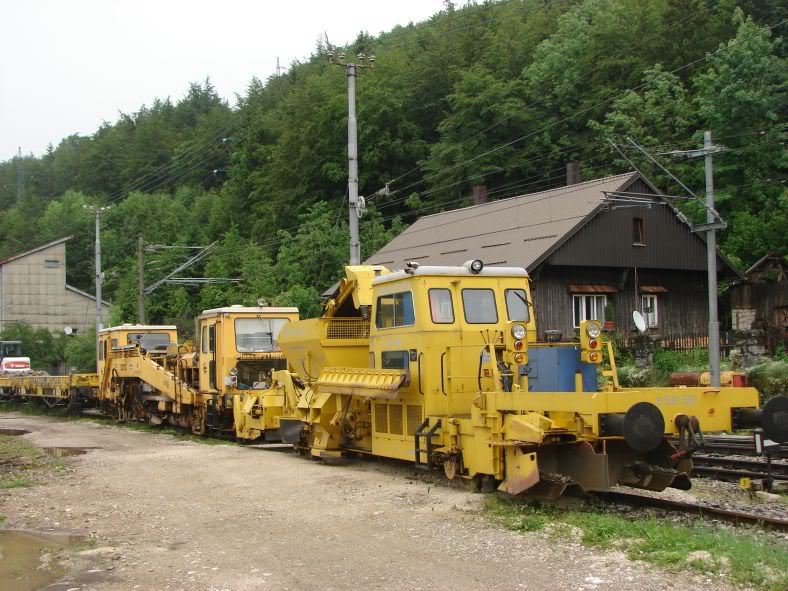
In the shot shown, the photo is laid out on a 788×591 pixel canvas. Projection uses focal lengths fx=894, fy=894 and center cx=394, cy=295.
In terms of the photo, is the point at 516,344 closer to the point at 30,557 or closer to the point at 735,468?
the point at 735,468

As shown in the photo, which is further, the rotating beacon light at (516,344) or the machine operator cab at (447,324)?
the machine operator cab at (447,324)

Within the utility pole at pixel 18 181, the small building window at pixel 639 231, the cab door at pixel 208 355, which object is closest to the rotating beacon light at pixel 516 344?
the cab door at pixel 208 355

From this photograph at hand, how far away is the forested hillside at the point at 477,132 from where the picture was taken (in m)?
40.5

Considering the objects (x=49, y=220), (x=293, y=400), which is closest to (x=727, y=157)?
(x=293, y=400)

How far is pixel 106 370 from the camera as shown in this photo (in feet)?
94.8

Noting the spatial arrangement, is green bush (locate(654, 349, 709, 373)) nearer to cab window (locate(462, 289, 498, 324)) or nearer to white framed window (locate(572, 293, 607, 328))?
white framed window (locate(572, 293, 607, 328))

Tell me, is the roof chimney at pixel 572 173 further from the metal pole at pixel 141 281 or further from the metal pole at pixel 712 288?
the metal pole at pixel 141 281

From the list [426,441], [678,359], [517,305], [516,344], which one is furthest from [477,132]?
[516,344]

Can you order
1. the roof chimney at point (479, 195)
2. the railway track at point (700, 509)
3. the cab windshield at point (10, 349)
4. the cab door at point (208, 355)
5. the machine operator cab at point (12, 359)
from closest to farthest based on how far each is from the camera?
the railway track at point (700, 509) < the cab door at point (208, 355) < the machine operator cab at point (12, 359) < the roof chimney at point (479, 195) < the cab windshield at point (10, 349)

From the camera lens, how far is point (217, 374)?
822 inches

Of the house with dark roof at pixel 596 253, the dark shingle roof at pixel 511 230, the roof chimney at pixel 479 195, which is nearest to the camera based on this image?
the dark shingle roof at pixel 511 230

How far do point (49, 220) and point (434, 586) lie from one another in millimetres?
87424

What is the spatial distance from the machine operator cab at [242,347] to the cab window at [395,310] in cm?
745

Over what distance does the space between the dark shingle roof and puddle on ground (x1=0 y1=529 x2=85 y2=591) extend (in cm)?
2266
